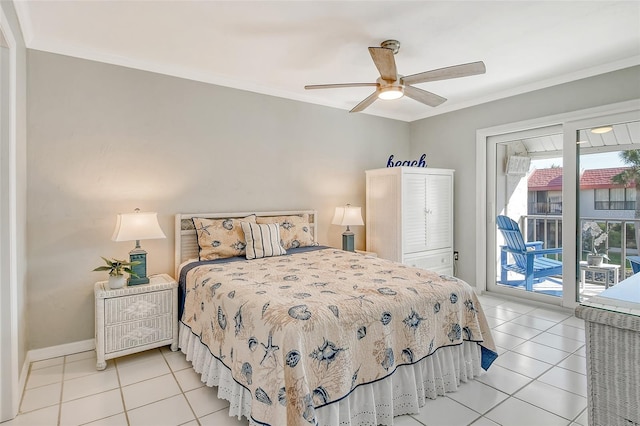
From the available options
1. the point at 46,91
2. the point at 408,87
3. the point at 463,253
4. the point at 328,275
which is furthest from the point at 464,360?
the point at 46,91

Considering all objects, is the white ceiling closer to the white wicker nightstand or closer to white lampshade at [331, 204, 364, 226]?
white lampshade at [331, 204, 364, 226]

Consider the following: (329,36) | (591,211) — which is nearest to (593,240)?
(591,211)

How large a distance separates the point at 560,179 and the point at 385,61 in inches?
109

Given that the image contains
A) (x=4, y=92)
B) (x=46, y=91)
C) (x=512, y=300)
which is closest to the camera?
(x=4, y=92)

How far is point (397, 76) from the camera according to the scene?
2756mm

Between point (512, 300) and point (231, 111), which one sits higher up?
point (231, 111)

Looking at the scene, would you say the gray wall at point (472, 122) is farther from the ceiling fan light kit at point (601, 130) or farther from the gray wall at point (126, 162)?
the gray wall at point (126, 162)

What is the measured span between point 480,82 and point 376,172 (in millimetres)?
1612

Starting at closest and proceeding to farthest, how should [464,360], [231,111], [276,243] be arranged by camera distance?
[464,360], [276,243], [231,111]

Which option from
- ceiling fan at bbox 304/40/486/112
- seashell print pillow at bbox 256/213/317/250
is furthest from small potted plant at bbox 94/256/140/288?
ceiling fan at bbox 304/40/486/112

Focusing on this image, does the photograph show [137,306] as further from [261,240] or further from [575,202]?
[575,202]

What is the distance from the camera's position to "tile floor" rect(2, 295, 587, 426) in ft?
6.50

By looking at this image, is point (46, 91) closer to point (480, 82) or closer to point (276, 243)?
point (276, 243)

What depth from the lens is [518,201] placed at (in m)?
4.33
